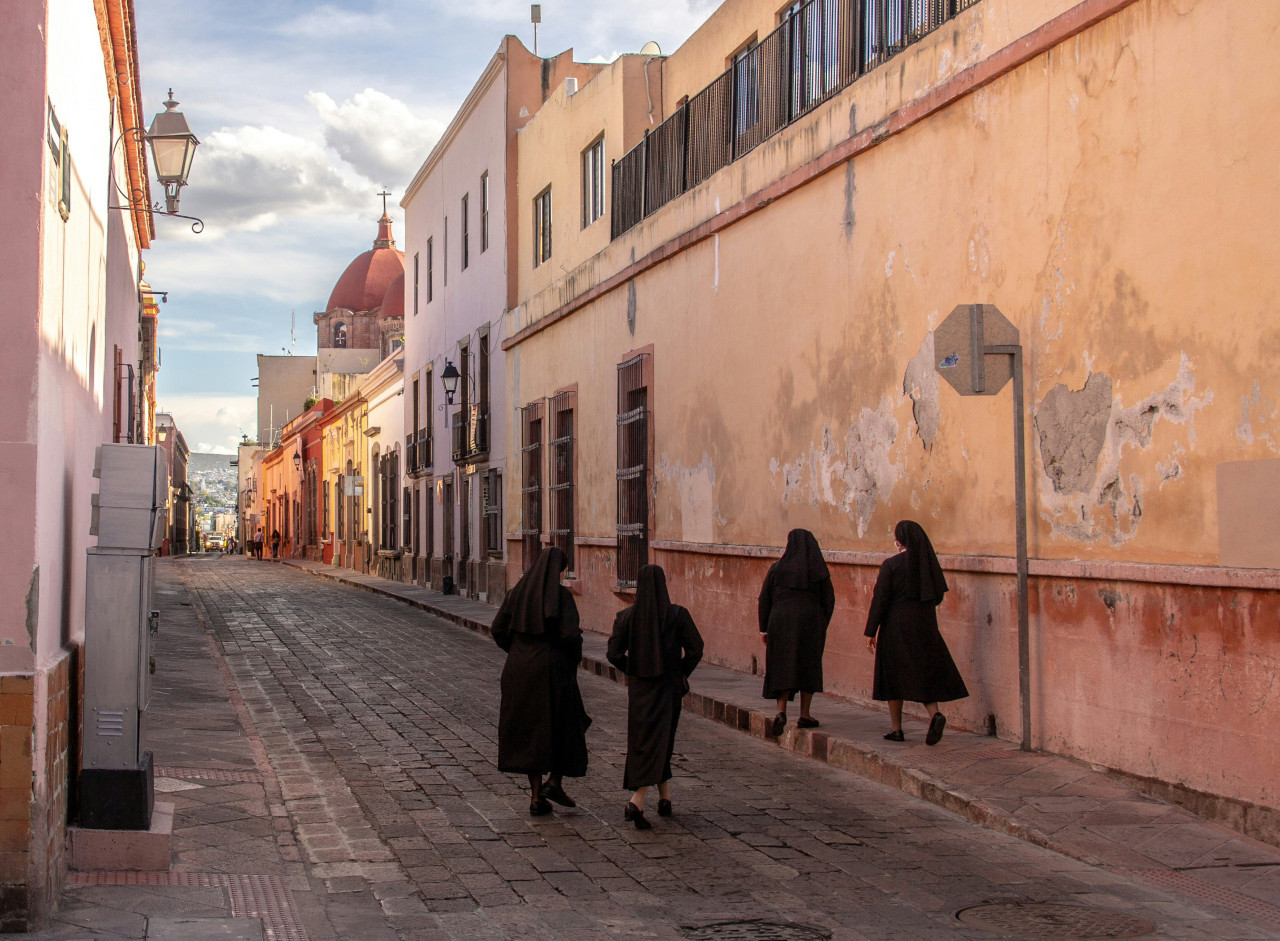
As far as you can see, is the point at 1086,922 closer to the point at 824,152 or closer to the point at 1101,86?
the point at 1101,86

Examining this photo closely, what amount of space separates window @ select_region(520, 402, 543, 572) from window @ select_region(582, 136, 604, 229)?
342 centimetres

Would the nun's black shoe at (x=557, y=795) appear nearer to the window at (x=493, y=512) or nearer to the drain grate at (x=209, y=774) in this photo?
the drain grate at (x=209, y=774)

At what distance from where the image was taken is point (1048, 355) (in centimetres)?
867

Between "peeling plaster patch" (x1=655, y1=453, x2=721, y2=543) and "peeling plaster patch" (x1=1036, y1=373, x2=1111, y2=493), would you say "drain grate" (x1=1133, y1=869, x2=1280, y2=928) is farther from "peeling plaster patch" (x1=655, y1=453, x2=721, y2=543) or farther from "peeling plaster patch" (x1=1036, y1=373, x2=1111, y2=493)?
"peeling plaster patch" (x1=655, y1=453, x2=721, y2=543)

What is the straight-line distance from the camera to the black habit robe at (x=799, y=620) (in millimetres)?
9969

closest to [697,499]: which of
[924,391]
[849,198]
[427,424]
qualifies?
[849,198]

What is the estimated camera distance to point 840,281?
11602mm

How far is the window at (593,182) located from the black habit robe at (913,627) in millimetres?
11363

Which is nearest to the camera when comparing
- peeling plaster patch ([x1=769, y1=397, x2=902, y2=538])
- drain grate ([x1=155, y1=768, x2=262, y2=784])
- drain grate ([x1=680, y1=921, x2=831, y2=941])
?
drain grate ([x1=680, y1=921, x2=831, y2=941])

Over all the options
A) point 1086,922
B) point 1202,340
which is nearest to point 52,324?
point 1086,922

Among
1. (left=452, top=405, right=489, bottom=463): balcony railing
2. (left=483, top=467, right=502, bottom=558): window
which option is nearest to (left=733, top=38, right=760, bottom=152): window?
(left=483, top=467, right=502, bottom=558): window

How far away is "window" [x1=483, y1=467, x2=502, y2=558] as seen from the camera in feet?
85.3

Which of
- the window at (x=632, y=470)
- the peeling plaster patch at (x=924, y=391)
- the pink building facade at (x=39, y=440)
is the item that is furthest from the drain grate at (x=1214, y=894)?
the window at (x=632, y=470)

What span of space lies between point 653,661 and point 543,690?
65 cm
